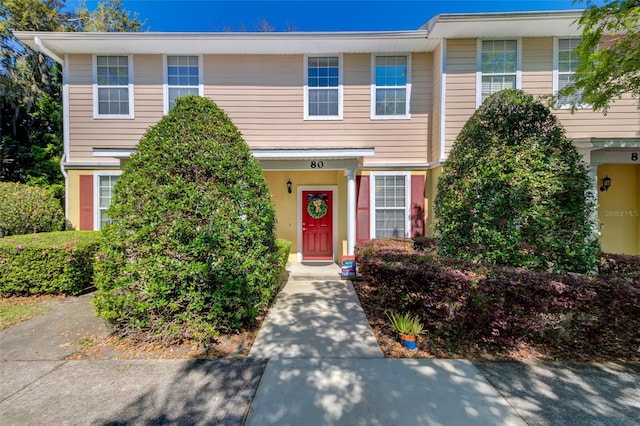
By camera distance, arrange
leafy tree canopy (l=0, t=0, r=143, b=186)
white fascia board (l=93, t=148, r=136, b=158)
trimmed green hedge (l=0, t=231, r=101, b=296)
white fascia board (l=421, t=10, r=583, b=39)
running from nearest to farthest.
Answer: trimmed green hedge (l=0, t=231, r=101, b=296)
white fascia board (l=421, t=10, r=583, b=39)
white fascia board (l=93, t=148, r=136, b=158)
leafy tree canopy (l=0, t=0, r=143, b=186)

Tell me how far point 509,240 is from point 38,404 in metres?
5.47

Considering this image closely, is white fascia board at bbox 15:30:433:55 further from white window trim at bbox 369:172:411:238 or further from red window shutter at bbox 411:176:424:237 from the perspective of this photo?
red window shutter at bbox 411:176:424:237

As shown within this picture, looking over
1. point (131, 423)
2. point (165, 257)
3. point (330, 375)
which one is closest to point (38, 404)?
point (131, 423)

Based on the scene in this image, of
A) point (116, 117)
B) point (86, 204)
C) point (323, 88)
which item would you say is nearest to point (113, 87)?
point (116, 117)

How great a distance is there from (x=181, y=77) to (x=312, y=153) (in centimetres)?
422

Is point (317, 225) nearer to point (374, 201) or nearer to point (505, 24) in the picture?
point (374, 201)

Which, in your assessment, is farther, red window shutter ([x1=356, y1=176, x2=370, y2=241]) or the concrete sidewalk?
red window shutter ([x1=356, y1=176, x2=370, y2=241])

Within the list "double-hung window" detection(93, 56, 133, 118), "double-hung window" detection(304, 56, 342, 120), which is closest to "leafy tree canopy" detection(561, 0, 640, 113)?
"double-hung window" detection(304, 56, 342, 120)

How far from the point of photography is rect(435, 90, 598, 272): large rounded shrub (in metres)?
3.55

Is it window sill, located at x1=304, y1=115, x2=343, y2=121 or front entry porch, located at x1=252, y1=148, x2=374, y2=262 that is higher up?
window sill, located at x1=304, y1=115, x2=343, y2=121

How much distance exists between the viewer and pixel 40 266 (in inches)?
197

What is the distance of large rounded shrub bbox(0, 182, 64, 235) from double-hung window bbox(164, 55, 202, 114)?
11.9 feet

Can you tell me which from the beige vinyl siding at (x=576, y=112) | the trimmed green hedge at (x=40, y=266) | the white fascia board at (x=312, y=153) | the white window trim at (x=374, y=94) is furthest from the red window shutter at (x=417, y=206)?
the trimmed green hedge at (x=40, y=266)

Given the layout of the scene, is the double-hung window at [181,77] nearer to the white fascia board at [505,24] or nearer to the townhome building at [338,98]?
the townhome building at [338,98]
